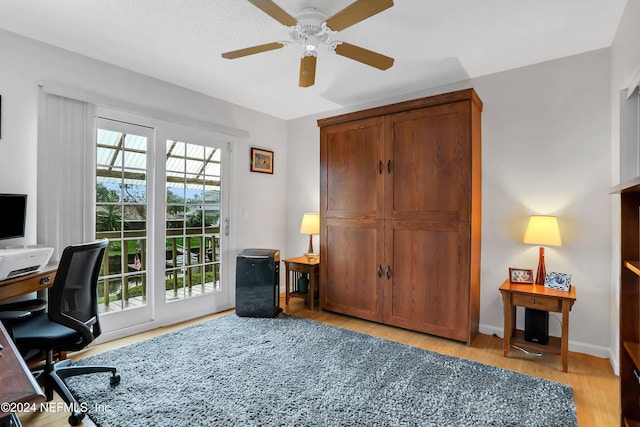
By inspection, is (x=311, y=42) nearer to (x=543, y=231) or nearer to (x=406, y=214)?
(x=406, y=214)

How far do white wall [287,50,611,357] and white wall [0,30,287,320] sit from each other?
2483 mm

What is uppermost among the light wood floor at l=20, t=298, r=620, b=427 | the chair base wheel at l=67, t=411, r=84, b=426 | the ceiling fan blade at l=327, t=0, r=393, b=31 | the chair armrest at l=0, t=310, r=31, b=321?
the ceiling fan blade at l=327, t=0, r=393, b=31

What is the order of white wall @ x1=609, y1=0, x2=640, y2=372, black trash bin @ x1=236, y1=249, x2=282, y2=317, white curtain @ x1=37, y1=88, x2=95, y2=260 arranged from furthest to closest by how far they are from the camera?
black trash bin @ x1=236, y1=249, x2=282, y2=317, white curtain @ x1=37, y1=88, x2=95, y2=260, white wall @ x1=609, y1=0, x2=640, y2=372

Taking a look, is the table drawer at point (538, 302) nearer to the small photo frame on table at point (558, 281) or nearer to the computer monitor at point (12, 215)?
the small photo frame on table at point (558, 281)

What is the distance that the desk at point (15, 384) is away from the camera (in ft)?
2.61

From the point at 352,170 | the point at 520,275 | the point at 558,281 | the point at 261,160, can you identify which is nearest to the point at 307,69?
the point at 352,170

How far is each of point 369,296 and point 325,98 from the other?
2.37 m

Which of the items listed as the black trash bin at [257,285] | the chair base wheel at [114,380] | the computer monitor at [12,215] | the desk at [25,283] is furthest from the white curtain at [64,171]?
the black trash bin at [257,285]

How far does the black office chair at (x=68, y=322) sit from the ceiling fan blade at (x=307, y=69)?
5.94 feet

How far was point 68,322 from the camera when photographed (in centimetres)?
194

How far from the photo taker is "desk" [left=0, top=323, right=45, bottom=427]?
2.61 ft

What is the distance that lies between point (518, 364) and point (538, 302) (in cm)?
51

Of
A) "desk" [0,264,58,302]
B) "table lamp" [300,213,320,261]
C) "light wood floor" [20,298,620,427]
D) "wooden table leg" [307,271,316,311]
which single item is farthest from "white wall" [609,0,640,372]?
"desk" [0,264,58,302]

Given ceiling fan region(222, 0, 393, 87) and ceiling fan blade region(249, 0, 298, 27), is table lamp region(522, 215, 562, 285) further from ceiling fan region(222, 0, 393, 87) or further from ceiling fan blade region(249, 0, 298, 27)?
ceiling fan blade region(249, 0, 298, 27)
